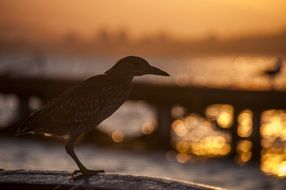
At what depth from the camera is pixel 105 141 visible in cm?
3394

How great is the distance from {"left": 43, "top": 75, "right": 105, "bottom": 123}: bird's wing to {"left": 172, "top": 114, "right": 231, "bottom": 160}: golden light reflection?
23.9 m

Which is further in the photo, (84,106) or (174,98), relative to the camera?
(174,98)

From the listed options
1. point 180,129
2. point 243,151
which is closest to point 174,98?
point 243,151

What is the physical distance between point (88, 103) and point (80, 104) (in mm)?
106

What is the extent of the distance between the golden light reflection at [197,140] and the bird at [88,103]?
78.3ft

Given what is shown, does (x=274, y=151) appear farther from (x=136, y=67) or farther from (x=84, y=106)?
(x=136, y=67)

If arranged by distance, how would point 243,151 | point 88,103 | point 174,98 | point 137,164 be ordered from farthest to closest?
point 174,98
point 243,151
point 137,164
point 88,103

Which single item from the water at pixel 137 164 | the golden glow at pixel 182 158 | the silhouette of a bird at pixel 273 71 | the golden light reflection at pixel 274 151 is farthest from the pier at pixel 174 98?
the silhouette of a bird at pixel 273 71

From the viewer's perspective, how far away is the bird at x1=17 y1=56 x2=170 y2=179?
21.8 feet

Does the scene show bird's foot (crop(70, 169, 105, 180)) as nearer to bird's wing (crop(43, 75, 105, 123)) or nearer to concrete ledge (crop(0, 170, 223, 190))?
concrete ledge (crop(0, 170, 223, 190))

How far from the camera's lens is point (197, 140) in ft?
151

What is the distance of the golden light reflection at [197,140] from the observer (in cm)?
3381

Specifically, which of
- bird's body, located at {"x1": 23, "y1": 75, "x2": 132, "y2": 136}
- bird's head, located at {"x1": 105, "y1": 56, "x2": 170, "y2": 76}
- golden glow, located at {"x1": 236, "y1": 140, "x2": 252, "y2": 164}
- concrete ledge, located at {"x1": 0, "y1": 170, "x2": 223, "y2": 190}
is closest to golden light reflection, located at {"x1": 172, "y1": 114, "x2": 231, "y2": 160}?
Answer: golden glow, located at {"x1": 236, "y1": 140, "x2": 252, "y2": 164}

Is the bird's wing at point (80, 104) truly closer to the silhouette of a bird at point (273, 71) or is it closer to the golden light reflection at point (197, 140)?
the golden light reflection at point (197, 140)
